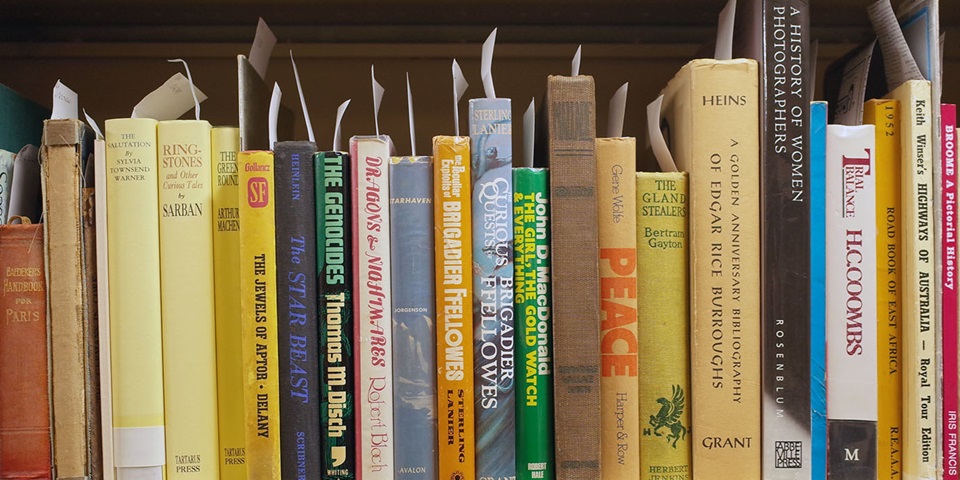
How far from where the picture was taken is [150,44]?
36.0 inches

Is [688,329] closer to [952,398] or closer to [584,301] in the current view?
[584,301]

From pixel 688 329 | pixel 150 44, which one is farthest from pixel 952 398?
pixel 150 44

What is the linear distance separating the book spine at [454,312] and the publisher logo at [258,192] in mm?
146

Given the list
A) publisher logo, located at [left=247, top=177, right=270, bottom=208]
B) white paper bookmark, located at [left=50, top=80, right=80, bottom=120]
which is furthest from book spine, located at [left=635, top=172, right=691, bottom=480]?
white paper bookmark, located at [left=50, top=80, right=80, bottom=120]

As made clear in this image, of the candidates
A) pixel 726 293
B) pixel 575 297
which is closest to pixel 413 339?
pixel 575 297

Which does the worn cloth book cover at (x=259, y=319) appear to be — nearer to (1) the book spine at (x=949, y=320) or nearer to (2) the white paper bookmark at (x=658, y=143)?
(2) the white paper bookmark at (x=658, y=143)

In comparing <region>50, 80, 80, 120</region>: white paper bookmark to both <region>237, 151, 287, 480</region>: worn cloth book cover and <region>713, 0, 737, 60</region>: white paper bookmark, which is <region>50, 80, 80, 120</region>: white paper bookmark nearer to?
<region>237, 151, 287, 480</region>: worn cloth book cover

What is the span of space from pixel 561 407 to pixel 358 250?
22 centimetres

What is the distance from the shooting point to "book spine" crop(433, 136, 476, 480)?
63 cm

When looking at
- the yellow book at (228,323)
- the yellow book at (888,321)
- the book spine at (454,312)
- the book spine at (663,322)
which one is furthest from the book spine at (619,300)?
the yellow book at (228,323)

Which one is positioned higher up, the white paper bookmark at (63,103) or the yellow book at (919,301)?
the white paper bookmark at (63,103)

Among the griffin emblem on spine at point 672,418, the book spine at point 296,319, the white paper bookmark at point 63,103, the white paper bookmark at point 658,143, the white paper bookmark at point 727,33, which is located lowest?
the griffin emblem on spine at point 672,418

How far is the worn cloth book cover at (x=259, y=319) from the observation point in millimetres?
619

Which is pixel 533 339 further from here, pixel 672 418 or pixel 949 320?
pixel 949 320
